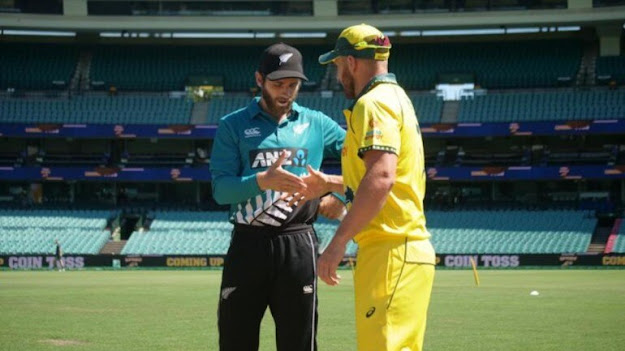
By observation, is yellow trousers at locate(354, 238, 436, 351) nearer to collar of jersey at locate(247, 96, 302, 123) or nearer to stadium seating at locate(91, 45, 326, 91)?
collar of jersey at locate(247, 96, 302, 123)

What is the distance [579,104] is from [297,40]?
832 inches

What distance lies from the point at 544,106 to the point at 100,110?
102ft

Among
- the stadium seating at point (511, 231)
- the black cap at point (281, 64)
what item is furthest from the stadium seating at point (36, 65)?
the black cap at point (281, 64)

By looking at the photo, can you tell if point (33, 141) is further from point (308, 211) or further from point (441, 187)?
point (308, 211)

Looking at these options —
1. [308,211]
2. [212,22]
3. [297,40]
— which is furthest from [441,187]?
[308,211]

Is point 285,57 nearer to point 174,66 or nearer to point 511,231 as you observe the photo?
point 511,231

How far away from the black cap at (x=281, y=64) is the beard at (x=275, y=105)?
0.61ft

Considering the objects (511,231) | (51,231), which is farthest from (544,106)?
(51,231)

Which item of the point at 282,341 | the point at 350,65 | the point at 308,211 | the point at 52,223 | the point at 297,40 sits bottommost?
the point at 52,223

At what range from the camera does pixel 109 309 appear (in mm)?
21297

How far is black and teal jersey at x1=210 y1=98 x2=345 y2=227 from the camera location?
288 inches

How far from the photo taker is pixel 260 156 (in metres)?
7.38

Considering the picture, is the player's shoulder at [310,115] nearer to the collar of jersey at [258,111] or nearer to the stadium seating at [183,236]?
the collar of jersey at [258,111]

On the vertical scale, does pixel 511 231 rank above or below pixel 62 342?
below
